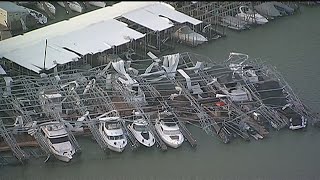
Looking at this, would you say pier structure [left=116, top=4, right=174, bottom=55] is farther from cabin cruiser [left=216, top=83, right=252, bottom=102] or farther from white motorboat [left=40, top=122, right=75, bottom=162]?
white motorboat [left=40, top=122, right=75, bottom=162]

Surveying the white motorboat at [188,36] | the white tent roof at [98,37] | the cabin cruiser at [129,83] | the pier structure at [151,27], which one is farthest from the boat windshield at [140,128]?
the white motorboat at [188,36]

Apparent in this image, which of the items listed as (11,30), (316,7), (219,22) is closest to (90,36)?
(11,30)

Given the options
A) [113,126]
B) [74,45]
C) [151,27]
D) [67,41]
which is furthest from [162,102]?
[151,27]

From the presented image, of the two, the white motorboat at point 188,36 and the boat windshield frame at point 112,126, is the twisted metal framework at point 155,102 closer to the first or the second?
the boat windshield frame at point 112,126

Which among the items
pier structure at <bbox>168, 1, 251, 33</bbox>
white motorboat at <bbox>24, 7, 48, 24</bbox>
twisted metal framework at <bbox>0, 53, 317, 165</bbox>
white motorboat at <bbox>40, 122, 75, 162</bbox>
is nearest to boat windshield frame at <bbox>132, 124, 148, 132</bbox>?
twisted metal framework at <bbox>0, 53, 317, 165</bbox>

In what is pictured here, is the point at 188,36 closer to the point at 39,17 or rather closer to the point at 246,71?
the point at 246,71

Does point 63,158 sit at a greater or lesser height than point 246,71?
lesser

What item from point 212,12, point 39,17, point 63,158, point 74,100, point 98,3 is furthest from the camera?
point 98,3
